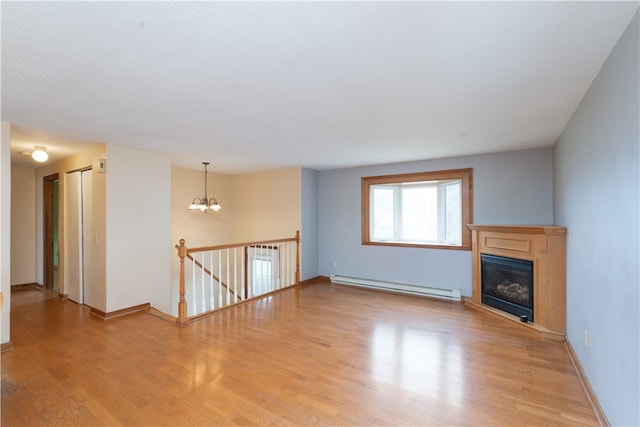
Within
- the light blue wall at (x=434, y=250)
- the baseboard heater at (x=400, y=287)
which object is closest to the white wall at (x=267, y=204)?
the light blue wall at (x=434, y=250)

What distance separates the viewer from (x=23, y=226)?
527cm

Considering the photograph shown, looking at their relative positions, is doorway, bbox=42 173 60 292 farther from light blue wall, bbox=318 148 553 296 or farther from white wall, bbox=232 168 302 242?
light blue wall, bbox=318 148 553 296

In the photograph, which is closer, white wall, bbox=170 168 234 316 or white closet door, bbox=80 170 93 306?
white closet door, bbox=80 170 93 306

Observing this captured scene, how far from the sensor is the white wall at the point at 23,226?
17.0 ft

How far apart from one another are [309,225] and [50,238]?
4.64 meters

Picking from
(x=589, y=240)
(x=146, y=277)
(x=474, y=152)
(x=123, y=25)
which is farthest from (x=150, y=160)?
(x=589, y=240)

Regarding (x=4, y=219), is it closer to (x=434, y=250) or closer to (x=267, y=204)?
(x=267, y=204)

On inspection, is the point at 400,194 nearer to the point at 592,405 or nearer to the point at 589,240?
the point at 589,240

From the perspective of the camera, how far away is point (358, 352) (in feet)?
9.25

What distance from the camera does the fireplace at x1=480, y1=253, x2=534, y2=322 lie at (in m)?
3.48

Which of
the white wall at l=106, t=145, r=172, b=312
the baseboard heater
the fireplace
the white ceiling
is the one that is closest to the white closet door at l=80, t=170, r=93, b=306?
the white wall at l=106, t=145, r=172, b=312

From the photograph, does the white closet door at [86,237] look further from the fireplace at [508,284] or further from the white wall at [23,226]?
the fireplace at [508,284]

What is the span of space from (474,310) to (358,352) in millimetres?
2197

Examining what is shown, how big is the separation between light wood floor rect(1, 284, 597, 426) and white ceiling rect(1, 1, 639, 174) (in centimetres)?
225
